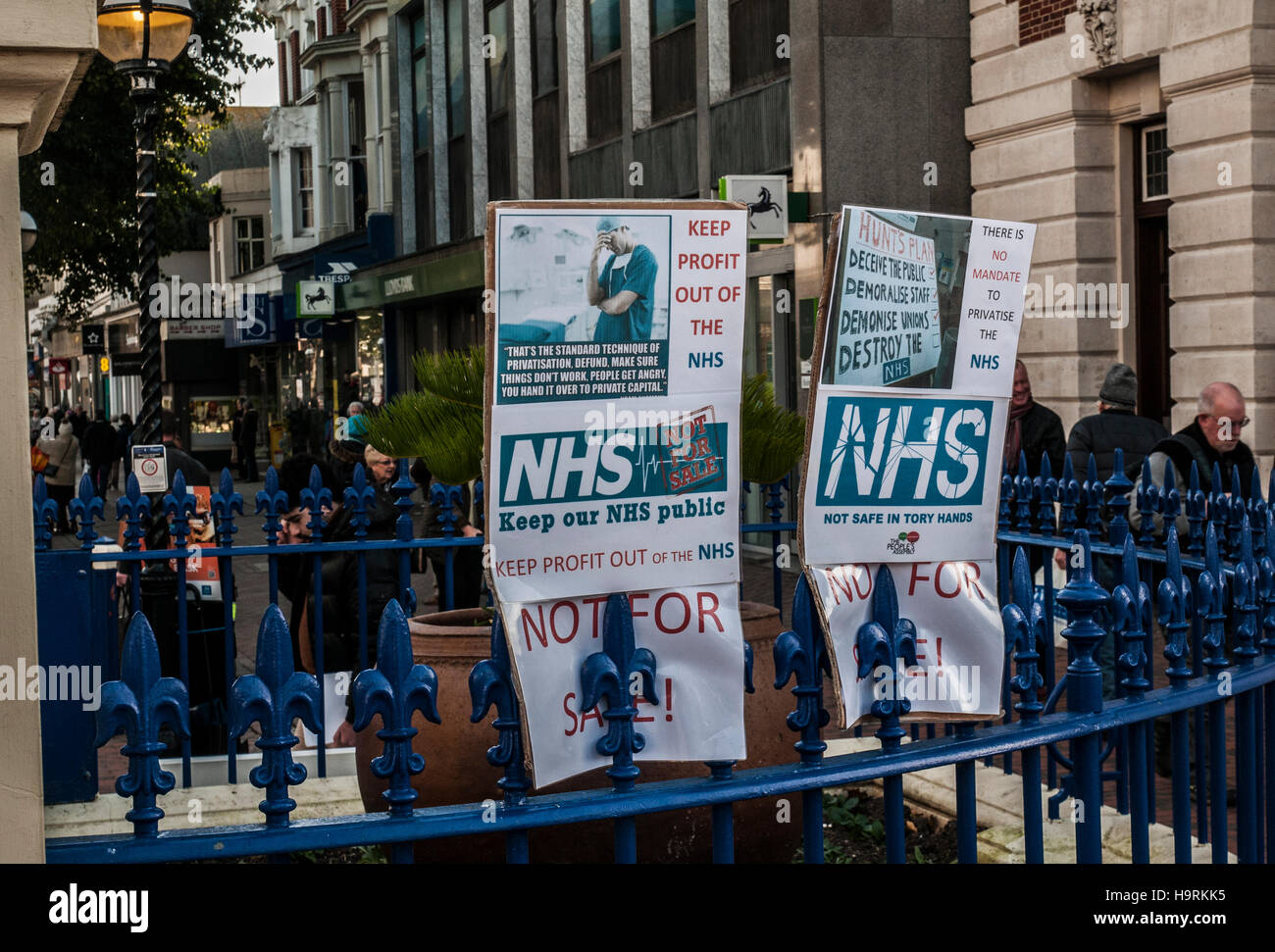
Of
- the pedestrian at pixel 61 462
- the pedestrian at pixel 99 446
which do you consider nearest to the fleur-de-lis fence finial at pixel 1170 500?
the pedestrian at pixel 61 462

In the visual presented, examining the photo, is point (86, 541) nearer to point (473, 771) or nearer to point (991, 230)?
point (473, 771)

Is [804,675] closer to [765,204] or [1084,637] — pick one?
[1084,637]

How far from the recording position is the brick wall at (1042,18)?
13.8 metres

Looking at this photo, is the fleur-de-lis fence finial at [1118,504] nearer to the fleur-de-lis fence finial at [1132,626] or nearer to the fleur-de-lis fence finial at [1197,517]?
the fleur-de-lis fence finial at [1197,517]

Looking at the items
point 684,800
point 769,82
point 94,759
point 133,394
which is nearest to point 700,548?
point 684,800

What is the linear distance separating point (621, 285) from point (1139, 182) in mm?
11631

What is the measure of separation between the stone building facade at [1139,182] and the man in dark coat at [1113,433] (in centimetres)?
294

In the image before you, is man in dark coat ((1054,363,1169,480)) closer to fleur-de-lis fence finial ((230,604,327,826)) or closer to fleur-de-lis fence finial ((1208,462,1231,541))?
fleur-de-lis fence finial ((1208,462,1231,541))

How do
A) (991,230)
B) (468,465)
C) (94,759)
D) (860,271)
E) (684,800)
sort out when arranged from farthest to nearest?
(94,759) < (468,465) < (991,230) < (860,271) < (684,800)

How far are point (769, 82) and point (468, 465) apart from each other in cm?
1228

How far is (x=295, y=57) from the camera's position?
43.0 meters

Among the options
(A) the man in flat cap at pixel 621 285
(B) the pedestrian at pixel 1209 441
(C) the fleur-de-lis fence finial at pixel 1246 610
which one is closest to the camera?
(A) the man in flat cap at pixel 621 285

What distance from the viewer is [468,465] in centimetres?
547
